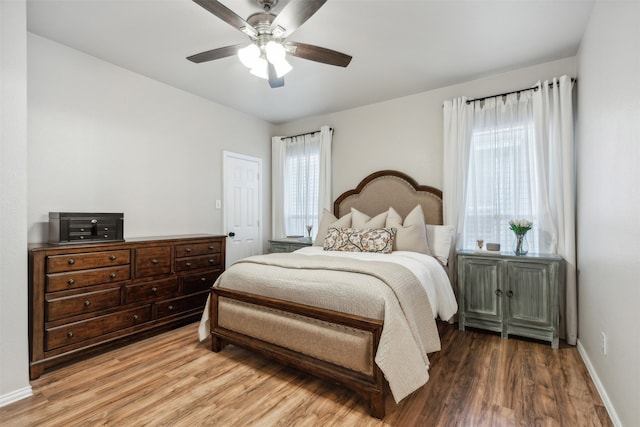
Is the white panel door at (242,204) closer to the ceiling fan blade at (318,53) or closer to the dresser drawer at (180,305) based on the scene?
the dresser drawer at (180,305)

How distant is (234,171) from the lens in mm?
4438

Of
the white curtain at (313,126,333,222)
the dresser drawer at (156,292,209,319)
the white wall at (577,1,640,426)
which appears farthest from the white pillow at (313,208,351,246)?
the white wall at (577,1,640,426)

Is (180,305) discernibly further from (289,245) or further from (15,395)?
(289,245)

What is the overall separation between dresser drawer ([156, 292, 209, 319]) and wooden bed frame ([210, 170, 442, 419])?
0.68 m

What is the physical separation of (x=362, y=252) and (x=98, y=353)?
8.39ft

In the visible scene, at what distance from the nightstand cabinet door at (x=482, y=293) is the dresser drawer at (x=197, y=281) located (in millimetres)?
2752

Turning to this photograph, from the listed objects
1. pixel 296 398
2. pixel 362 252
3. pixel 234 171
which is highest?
pixel 234 171

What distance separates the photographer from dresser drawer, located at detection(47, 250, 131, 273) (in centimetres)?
230

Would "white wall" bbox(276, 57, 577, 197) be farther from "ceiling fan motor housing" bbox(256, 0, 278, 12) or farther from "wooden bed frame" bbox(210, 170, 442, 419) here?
A: "ceiling fan motor housing" bbox(256, 0, 278, 12)

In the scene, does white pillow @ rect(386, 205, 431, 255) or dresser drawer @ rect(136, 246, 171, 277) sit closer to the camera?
dresser drawer @ rect(136, 246, 171, 277)

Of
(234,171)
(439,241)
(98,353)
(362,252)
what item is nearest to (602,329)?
(439,241)

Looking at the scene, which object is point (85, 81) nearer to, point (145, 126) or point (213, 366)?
point (145, 126)

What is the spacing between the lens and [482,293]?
301 cm

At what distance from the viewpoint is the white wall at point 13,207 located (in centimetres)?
191
